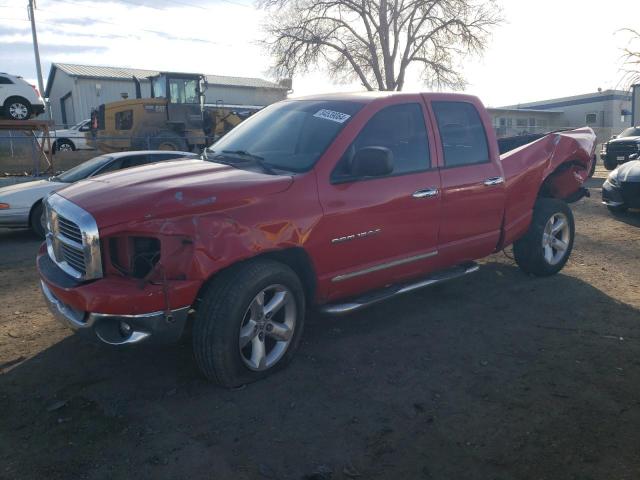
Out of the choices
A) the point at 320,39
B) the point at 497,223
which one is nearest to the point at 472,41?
the point at 320,39

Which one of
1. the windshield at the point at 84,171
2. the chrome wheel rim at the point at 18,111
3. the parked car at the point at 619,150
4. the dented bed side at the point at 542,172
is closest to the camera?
the dented bed side at the point at 542,172

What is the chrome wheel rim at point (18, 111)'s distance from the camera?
689 inches

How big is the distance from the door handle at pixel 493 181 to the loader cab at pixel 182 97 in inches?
599

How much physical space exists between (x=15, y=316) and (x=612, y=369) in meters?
4.92

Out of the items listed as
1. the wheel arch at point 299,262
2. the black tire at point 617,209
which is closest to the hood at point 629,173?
the black tire at point 617,209

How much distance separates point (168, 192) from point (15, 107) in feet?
56.4

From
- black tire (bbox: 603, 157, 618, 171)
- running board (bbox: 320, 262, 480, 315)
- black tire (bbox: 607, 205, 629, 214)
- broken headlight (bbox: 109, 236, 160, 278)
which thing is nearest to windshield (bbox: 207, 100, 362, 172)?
running board (bbox: 320, 262, 480, 315)

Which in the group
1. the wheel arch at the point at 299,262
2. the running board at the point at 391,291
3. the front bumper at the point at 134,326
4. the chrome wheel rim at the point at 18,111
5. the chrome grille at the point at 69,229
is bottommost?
the running board at the point at 391,291

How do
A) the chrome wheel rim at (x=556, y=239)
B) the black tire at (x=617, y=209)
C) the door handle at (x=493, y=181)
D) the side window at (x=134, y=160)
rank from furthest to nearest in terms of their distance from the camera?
the black tire at (x=617, y=209)
the side window at (x=134, y=160)
the chrome wheel rim at (x=556, y=239)
the door handle at (x=493, y=181)

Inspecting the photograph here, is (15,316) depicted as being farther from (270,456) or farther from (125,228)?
(270,456)

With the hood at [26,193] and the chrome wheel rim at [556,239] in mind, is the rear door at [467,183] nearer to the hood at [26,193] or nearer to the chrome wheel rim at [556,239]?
the chrome wheel rim at [556,239]

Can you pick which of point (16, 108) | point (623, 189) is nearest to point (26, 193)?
point (623, 189)

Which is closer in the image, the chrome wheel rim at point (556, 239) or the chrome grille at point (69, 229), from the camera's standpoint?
the chrome grille at point (69, 229)

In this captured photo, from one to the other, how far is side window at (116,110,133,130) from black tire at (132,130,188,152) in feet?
4.08
